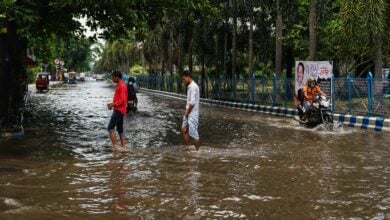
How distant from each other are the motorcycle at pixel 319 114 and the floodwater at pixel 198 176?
1.23 meters

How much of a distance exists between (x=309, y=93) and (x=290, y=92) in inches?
332

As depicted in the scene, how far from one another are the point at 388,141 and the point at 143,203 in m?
9.00

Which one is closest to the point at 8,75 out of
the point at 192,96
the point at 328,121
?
the point at 192,96

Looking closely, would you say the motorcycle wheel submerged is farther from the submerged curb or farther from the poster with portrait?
the poster with portrait

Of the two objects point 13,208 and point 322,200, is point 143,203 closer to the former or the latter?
point 13,208

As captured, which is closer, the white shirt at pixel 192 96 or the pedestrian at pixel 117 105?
the white shirt at pixel 192 96

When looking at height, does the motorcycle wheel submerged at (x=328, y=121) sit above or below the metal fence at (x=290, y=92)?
below

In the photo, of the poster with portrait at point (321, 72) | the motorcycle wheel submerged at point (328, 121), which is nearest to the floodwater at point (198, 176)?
the motorcycle wheel submerged at point (328, 121)

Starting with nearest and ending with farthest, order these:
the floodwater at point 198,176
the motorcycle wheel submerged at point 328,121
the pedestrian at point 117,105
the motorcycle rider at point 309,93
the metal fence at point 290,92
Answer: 1. the floodwater at point 198,176
2. the pedestrian at point 117,105
3. the motorcycle wheel submerged at point 328,121
4. the motorcycle rider at point 309,93
5. the metal fence at point 290,92

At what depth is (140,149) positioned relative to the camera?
40.1 feet

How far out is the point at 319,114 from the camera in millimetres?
17078

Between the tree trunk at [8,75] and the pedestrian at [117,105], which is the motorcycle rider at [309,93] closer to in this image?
the pedestrian at [117,105]

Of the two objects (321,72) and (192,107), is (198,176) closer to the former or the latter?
(192,107)

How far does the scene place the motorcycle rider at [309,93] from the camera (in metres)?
17.2
